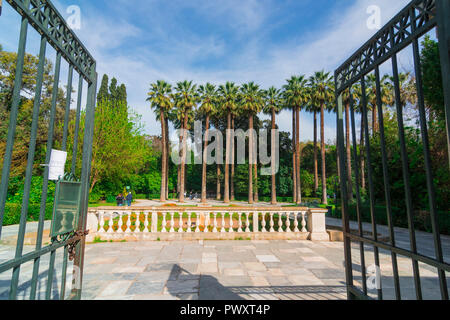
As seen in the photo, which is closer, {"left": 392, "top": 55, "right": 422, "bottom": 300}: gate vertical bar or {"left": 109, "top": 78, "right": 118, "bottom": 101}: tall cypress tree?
{"left": 392, "top": 55, "right": 422, "bottom": 300}: gate vertical bar

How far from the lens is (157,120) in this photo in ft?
111

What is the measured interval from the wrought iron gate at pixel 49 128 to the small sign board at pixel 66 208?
0.36 ft

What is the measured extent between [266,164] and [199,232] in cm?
3289

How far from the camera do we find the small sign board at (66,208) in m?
2.61

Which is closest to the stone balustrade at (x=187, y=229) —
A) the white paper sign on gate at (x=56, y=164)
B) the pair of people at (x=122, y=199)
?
the white paper sign on gate at (x=56, y=164)

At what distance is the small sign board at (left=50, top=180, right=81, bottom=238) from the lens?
261 centimetres

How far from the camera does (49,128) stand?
7.89 feet

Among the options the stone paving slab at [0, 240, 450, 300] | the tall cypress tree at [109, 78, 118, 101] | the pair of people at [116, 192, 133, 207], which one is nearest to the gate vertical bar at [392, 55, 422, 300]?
the stone paving slab at [0, 240, 450, 300]

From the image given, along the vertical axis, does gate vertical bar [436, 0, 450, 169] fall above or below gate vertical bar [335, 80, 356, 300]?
above

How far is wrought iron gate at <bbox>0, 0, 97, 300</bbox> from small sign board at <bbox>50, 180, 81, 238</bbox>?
109 millimetres

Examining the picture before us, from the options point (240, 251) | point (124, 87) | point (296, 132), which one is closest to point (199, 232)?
point (240, 251)

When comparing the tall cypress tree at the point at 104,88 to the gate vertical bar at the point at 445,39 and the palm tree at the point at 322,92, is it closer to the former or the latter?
the palm tree at the point at 322,92

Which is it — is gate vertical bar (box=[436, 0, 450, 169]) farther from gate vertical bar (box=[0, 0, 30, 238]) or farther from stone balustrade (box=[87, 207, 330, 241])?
stone balustrade (box=[87, 207, 330, 241])

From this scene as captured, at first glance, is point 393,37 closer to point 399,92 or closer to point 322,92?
point 399,92
